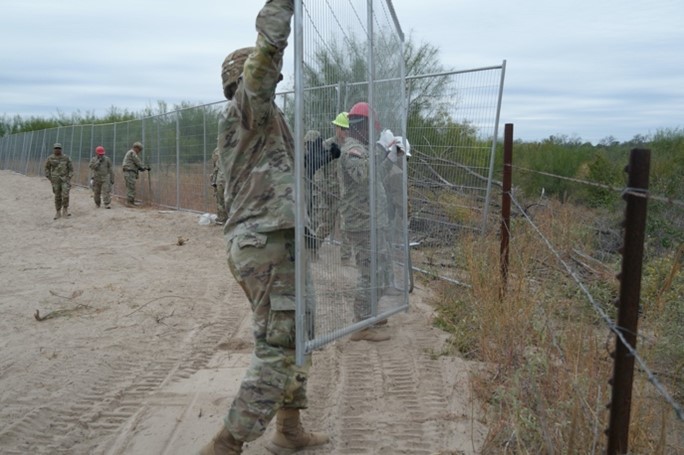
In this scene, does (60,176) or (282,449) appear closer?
(282,449)

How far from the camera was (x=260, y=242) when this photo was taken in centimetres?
309

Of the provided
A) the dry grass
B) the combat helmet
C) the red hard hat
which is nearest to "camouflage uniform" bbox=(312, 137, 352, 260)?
the red hard hat

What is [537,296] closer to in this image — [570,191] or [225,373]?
[225,373]

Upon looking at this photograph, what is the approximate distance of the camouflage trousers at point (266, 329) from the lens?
3.02 meters

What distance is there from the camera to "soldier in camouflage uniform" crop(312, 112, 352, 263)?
11.2ft

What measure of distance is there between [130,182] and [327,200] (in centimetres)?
1558

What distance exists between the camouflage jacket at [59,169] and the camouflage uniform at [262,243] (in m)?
14.6

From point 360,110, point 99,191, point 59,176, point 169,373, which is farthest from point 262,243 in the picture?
point 99,191

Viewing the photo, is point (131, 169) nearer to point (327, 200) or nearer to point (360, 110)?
point (360, 110)

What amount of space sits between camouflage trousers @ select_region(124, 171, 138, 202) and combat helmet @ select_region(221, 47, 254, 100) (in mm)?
15730

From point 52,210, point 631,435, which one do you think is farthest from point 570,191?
point 52,210

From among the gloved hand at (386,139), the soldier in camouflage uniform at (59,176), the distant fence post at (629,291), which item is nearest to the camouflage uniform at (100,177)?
the soldier in camouflage uniform at (59,176)

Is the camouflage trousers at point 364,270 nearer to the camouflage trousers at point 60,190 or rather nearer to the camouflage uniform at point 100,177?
the camouflage trousers at point 60,190

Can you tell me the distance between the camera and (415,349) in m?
5.06
